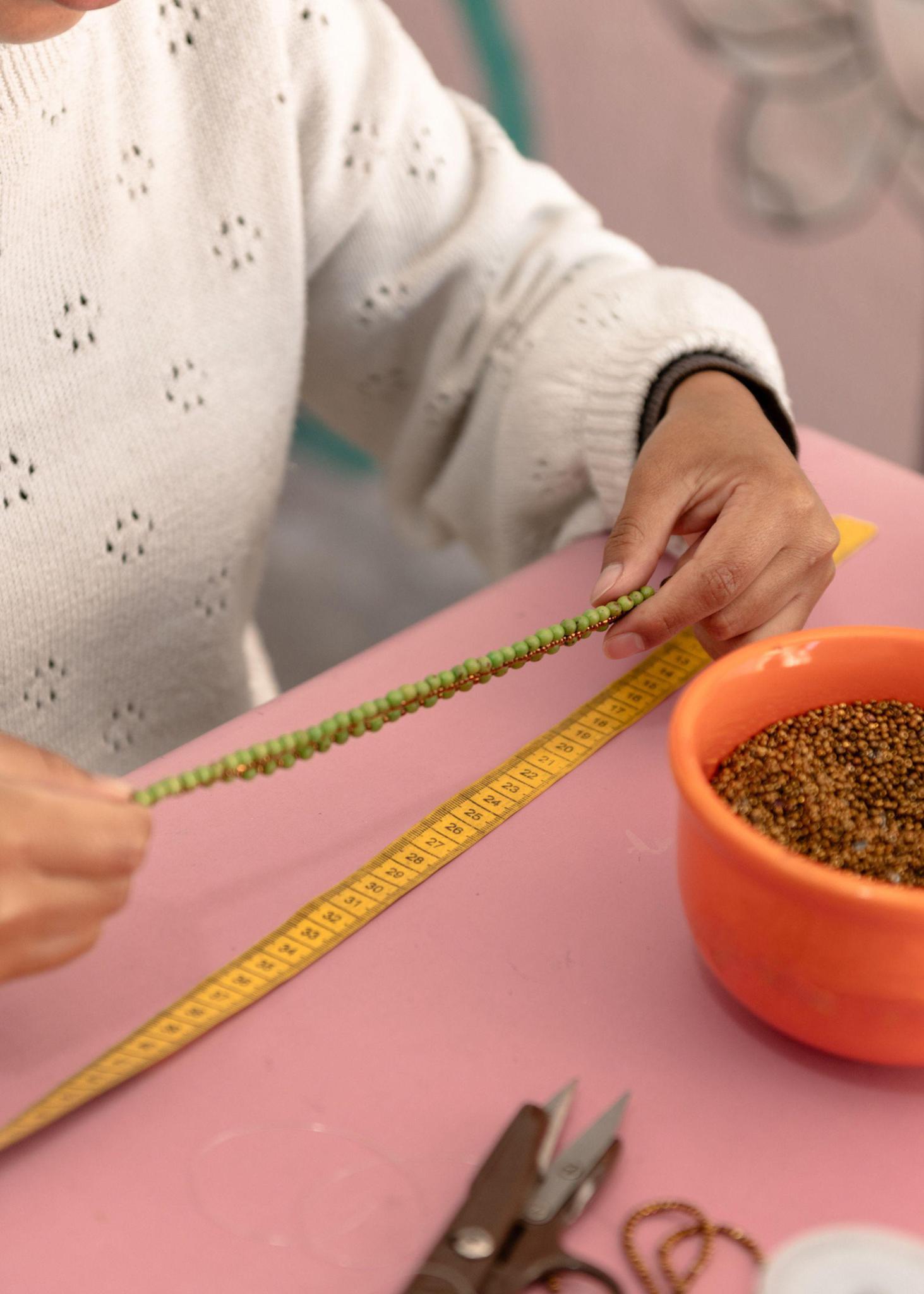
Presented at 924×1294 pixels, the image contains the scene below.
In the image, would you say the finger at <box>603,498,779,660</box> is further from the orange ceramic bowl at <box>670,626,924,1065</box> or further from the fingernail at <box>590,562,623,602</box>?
the orange ceramic bowl at <box>670,626,924,1065</box>

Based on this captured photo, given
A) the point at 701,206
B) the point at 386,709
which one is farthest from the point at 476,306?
the point at 701,206

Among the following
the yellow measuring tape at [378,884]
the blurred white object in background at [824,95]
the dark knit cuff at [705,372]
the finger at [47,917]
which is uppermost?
the blurred white object in background at [824,95]

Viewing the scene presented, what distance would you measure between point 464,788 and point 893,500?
0.47m

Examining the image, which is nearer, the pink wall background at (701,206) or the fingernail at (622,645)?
the fingernail at (622,645)

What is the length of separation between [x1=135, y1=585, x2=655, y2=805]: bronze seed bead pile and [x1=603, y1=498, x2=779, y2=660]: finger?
0.02 meters

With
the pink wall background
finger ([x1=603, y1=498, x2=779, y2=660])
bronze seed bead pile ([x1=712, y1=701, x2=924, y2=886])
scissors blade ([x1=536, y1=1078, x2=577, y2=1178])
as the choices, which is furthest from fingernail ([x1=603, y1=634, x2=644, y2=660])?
the pink wall background

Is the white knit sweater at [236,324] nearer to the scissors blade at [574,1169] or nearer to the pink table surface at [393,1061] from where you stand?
the pink table surface at [393,1061]

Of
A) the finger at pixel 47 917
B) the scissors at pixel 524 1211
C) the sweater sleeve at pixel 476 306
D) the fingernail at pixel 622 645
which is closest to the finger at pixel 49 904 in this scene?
the finger at pixel 47 917

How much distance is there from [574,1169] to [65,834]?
0.22 meters

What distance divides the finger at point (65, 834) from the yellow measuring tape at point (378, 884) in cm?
8

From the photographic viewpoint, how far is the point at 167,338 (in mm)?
844

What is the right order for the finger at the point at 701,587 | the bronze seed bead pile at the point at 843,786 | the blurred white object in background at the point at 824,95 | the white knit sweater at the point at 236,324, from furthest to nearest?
the blurred white object in background at the point at 824,95 → the white knit sweater at the point at 236,324 → the finger at the point at 701,587 → the bronze seed bead pile at the point at 843,786

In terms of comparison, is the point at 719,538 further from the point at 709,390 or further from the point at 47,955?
the point at 47,955

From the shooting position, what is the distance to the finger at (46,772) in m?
0.47
